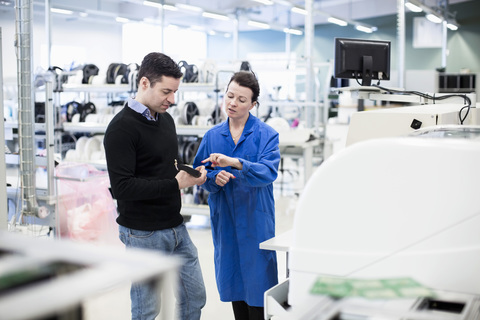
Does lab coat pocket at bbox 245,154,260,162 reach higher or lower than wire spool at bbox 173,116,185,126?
lower

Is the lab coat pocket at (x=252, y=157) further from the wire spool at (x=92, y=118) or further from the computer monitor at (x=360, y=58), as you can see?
the wire spool at (x=92, y=118)

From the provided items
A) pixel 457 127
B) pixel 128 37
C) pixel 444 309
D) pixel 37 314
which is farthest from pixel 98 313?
pixel 128 37

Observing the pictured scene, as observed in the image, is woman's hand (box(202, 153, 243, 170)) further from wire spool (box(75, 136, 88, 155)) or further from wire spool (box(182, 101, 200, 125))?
wire spool (box(75, 136, 88, 155))

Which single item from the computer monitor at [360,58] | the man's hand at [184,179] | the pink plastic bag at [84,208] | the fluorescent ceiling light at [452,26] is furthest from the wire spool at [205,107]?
the fluorescent ceiling light at [452,26]

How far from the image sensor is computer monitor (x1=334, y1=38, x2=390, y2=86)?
138 inches

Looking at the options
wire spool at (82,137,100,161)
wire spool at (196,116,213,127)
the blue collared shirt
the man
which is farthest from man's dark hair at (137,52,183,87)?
wire spool at (82,137,100,161)

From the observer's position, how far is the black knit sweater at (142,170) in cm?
235

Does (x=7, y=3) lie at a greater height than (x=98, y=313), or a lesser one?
greater

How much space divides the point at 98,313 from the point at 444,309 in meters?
2.86

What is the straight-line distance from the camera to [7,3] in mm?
11422

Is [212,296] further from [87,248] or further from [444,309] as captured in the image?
[87,248]

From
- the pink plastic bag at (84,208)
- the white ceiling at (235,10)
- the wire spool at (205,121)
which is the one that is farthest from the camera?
the white ceiling at (235,10)

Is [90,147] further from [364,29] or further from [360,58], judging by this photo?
[364,29]

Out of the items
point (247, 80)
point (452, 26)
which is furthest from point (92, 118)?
point (452, 26)
